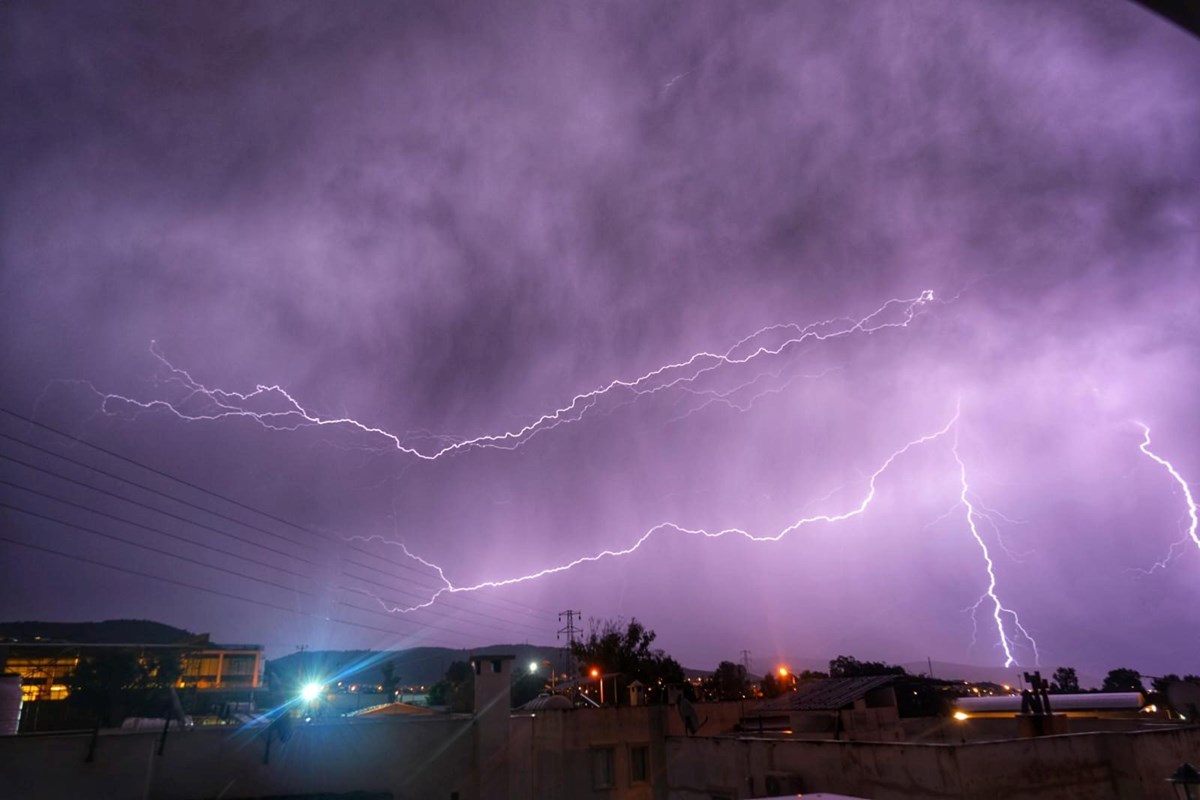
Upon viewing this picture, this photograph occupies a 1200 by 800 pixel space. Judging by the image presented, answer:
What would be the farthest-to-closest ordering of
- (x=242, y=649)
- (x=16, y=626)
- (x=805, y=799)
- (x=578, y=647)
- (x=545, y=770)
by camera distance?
(x=242, y=649), (x=578, y=647), (x=16, y=626), (x=545, y=770), (x=805, y=799)

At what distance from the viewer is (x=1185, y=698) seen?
586 inches

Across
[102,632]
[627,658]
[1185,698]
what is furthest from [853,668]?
[102,632]

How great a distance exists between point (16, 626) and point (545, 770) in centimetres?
4677

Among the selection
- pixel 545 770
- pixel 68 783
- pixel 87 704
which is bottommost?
pixel 545 770

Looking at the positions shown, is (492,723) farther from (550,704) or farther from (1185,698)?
(1185,698)

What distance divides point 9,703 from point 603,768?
42.6 feet

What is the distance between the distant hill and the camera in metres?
42.8

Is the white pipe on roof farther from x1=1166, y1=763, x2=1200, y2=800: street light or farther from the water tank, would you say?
the water tank

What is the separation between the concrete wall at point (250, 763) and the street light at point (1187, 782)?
11705mm

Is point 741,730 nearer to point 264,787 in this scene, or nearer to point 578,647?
point 264,787

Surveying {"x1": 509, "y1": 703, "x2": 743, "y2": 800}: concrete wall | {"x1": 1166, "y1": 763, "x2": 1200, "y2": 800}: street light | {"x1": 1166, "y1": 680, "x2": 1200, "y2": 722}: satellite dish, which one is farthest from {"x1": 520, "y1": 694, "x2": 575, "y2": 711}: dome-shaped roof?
{"x1": 1166, "y1": 763, "x2": 1200, "y2": 800}: street light

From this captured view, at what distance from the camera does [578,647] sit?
4909cm

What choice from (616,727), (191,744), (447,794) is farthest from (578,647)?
(191,744)

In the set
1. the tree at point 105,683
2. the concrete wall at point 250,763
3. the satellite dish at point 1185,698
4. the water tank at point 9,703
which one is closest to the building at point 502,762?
the concrete wall at point 250,763
